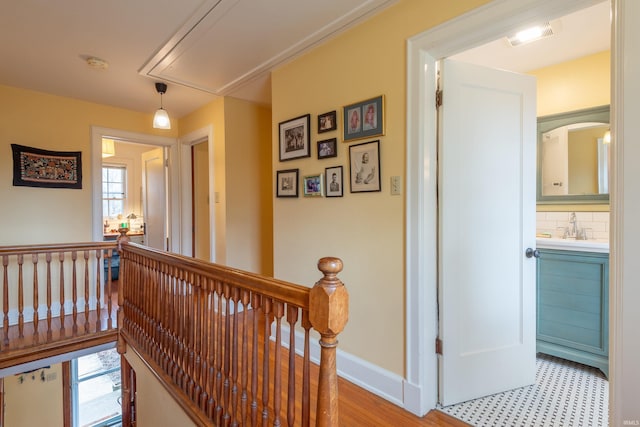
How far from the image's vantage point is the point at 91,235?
11.5ft

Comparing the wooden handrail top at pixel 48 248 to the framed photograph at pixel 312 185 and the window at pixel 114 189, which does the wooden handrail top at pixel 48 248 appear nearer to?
the framed photograph at pixel 312 185

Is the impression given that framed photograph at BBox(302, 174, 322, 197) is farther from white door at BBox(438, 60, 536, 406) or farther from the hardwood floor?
the hardwood floor

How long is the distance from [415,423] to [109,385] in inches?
212

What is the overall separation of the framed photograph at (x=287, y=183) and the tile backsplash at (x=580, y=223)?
2.27m

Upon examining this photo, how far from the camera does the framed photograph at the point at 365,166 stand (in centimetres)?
193

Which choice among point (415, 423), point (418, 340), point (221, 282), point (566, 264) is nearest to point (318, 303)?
point (221, 282)

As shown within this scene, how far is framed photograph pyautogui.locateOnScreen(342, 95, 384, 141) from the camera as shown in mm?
1905

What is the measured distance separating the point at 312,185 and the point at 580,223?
2290 mm

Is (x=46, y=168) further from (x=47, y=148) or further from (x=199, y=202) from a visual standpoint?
(x=199, y=202)

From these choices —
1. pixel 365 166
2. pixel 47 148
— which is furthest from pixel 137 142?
pixel 365 166

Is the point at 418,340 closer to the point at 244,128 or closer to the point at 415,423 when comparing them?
the point at 415,423

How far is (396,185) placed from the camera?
6.03 ft

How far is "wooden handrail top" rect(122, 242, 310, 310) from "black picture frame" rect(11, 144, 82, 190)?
2232mm

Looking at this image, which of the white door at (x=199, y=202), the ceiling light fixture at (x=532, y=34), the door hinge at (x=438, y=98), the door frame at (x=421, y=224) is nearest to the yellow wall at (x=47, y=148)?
the white door at (x=199, y=202)
